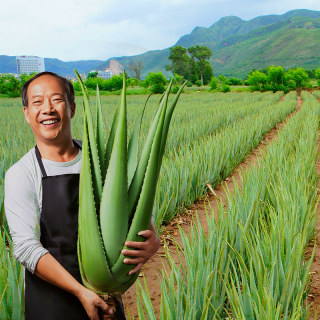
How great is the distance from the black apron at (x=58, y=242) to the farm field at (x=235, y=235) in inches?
11.4

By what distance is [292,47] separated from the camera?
14050 centimetres

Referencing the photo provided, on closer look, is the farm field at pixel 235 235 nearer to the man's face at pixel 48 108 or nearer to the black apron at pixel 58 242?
the black apron at pixel 58 242

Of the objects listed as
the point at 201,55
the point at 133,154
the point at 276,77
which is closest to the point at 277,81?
the point at 276,77

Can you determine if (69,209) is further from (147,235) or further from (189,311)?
(189,311)

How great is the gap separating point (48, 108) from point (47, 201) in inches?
8.5

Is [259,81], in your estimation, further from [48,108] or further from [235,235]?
[48,108]

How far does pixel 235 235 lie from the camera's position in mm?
1844

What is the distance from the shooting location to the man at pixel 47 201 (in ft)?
2.44

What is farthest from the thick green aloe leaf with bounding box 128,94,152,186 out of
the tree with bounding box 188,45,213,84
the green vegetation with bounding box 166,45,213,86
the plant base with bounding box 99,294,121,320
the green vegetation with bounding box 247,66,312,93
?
the tree with bounding box 188,45,213,84

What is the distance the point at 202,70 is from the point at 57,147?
7969 centimetres

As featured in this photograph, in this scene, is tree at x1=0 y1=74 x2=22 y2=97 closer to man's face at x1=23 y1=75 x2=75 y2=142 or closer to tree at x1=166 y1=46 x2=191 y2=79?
man's face at x1=23 y1=75 x2=75 y2=142

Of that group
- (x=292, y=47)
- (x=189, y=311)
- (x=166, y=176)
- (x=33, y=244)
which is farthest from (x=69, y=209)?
(x=292, y=47)

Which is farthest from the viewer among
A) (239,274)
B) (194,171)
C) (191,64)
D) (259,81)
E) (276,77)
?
(191,64)

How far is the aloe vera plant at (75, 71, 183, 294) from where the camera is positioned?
571 mm
